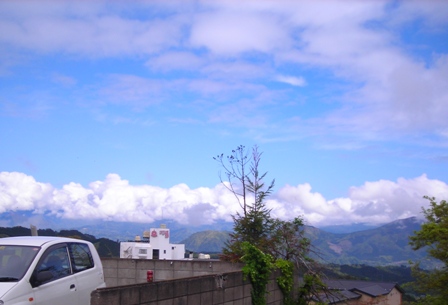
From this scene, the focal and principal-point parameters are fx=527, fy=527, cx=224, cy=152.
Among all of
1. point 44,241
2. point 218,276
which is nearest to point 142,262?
point 218,276

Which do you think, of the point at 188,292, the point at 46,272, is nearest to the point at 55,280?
the point at 46,272

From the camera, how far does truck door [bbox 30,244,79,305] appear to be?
7.44 m

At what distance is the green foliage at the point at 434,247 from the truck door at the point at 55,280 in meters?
17.1

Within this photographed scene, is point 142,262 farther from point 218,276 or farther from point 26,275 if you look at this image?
point 26,275

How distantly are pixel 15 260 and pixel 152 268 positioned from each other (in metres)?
6.72

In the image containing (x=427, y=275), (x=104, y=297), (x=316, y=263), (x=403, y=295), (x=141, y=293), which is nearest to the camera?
(x=104, y=297)

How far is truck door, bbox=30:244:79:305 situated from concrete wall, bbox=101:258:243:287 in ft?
19.0

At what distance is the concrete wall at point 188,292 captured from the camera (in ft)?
24.4

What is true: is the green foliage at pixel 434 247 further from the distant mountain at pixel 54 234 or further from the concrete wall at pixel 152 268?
the distant mountain at pixel 54 234

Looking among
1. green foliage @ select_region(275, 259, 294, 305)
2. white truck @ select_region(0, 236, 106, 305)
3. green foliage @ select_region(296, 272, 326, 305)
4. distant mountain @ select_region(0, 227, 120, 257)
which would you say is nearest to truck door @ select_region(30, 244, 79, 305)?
white truck @ select_region(0, 236, 106, 305)

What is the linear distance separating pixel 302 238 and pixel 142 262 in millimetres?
4953

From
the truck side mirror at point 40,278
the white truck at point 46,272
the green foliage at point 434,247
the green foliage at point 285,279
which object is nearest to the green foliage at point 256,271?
the green foliage at point 285,279

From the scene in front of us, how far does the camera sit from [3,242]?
8.26 meters

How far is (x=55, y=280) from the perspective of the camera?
788 centimetres
